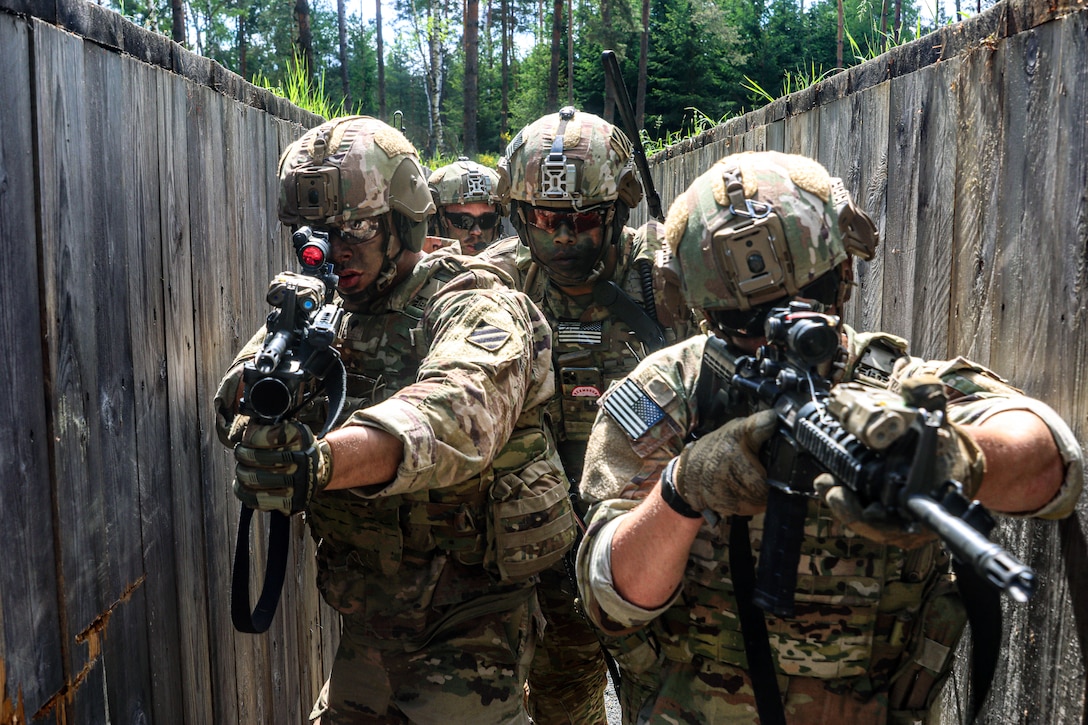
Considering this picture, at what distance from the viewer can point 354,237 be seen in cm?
308

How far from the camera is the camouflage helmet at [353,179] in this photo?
3.03 m

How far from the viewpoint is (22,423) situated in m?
2.04

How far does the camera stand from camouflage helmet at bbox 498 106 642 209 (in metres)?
4.19

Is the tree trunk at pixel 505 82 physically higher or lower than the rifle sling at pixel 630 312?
higher

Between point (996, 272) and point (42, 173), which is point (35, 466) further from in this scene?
point (996, 272)

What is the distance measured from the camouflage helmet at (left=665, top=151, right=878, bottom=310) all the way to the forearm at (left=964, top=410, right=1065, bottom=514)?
1.54ft

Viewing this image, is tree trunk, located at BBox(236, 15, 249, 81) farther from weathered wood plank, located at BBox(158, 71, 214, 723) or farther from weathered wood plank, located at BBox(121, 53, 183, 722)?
weathered wood plank, located at BBox(121, 53, 183, 722)

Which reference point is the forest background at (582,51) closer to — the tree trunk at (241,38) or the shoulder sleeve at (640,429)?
the tree trunk at (241,38)

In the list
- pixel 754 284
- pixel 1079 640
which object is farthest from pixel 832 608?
pixel 754 284

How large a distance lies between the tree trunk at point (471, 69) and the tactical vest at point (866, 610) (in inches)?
956

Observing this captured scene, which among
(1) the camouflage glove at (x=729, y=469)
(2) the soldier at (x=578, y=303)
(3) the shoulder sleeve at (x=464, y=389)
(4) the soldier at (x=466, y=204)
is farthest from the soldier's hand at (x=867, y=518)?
(4) the soldier at (x=466, y=204)

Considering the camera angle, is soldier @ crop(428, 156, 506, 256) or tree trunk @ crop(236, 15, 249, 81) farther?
tree trunk @ crop(236, 15, 249, 81)

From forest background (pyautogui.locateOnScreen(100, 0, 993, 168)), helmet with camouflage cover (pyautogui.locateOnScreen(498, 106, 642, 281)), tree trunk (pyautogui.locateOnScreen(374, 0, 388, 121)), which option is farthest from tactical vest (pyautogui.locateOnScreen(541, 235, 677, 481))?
tree trunk (pyautogui.locateOnScreen(374, 0, 388, 121))

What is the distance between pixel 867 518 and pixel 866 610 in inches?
26.9
